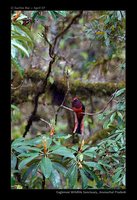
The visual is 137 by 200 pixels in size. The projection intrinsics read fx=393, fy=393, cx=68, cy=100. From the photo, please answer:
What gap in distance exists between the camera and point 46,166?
1.53m

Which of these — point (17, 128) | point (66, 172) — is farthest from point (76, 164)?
point (17, 128)

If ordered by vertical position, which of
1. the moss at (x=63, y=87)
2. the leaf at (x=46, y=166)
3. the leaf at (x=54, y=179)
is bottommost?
the leaf at (x=54, y=179)

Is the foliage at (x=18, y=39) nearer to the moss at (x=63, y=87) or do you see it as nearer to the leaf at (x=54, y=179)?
the leaf at (x=54, y=179)

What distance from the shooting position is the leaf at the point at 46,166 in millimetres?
1516

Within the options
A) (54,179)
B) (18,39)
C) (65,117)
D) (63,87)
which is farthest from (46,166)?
(65,117)

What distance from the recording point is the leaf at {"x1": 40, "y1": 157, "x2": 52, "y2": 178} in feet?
4.97

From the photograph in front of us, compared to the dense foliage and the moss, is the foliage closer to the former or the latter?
the dense foliage

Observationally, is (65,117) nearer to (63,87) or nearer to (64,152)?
(63,87)

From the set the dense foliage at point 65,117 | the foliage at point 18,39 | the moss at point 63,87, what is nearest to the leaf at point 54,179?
the dense foliage at point 65,117

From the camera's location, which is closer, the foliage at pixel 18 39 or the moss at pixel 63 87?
the foliage at pixel 18 39

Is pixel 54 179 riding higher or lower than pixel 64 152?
lower

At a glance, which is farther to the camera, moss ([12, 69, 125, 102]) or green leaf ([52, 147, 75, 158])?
moss ([12, 69, 125, 102])

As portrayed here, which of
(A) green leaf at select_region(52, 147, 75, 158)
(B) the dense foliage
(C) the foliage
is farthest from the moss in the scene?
(A) green leaf at select_region(52, 147, 75, 158)
